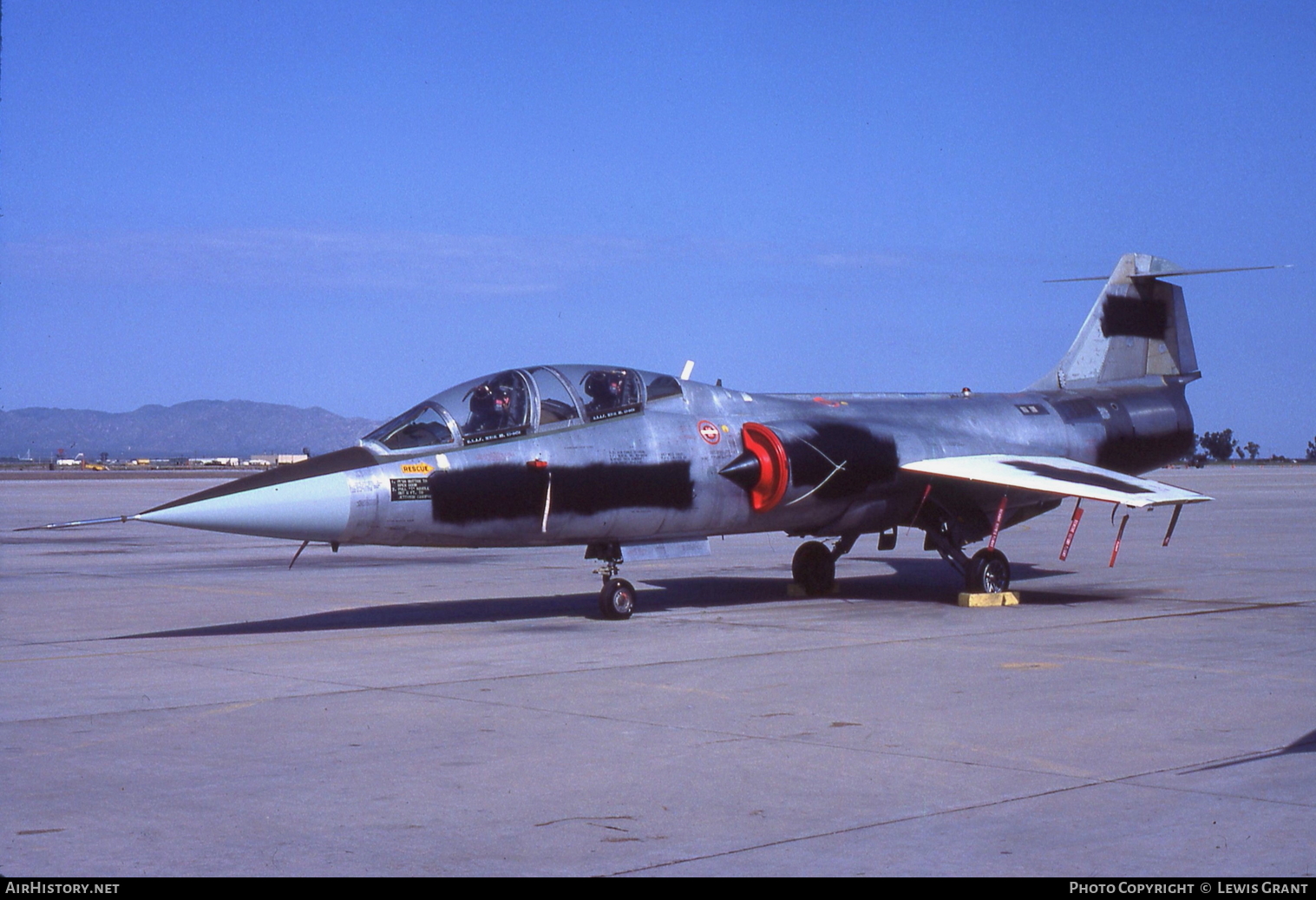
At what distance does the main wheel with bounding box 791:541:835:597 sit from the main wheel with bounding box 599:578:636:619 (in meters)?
3.71

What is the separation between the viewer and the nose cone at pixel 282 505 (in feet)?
38.8

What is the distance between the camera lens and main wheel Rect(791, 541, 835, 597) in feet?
57.8

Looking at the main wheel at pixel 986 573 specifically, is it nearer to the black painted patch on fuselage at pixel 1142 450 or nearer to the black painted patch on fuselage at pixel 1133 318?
the black painted patch on fuselage at pixel 1142 450

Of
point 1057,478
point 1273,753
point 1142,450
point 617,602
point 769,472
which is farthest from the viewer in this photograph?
point 1142,450

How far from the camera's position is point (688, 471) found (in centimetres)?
1486

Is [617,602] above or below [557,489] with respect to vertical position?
below

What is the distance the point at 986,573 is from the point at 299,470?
27.4ft

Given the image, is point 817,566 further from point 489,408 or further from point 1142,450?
point 489,408

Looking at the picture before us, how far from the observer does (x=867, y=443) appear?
16266 mm

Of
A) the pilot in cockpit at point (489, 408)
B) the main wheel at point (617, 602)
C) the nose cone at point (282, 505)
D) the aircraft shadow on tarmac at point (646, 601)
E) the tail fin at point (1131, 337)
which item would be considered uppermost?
the tail fin at point (1131, 337)

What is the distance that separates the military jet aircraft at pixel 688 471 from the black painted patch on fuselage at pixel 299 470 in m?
0.03

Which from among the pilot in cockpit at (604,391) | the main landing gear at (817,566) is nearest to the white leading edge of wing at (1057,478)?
the main landing gear at (817,566)

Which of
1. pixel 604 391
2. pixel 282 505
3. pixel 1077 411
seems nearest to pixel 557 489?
pixel 604 391

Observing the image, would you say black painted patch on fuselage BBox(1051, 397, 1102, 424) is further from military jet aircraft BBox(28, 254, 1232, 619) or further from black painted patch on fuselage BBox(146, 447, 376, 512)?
black painted patch on fuselage BBox(146, 447, 376, 512)
